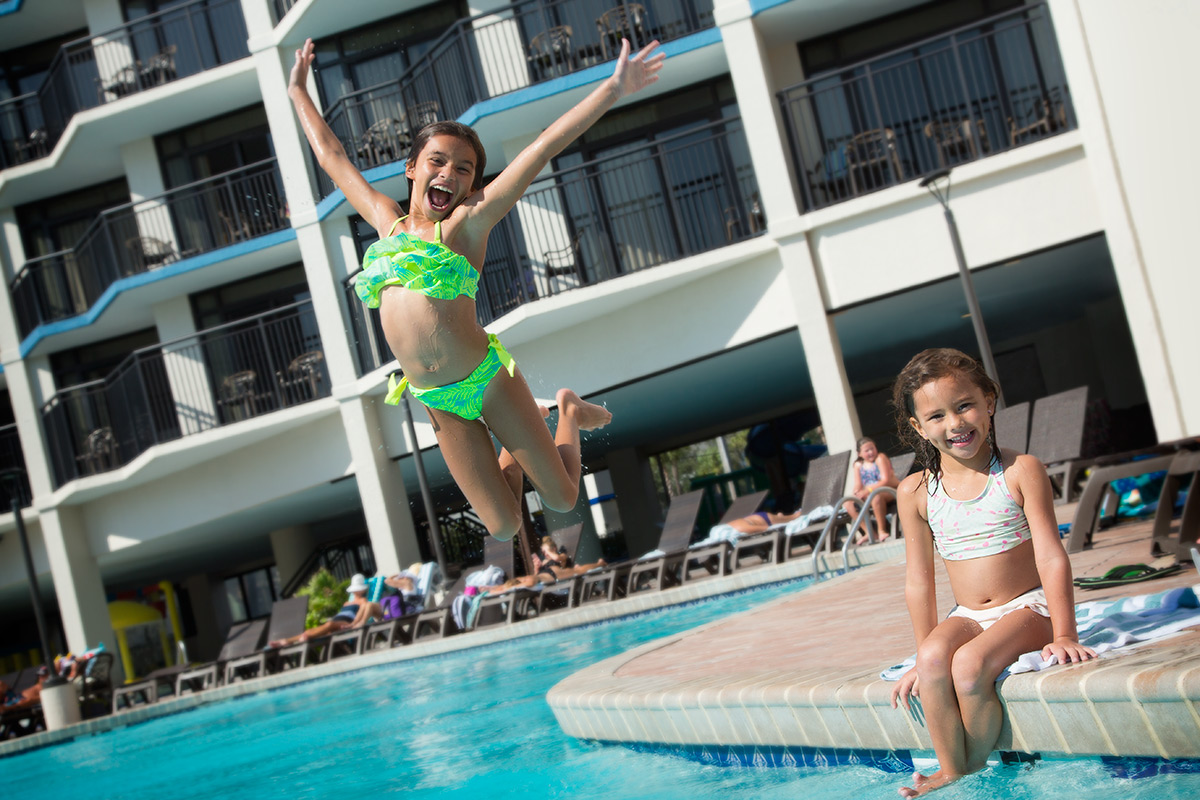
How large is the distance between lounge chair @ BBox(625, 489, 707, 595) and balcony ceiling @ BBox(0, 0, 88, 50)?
15299mm

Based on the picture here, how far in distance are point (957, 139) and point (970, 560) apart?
10.9 metres

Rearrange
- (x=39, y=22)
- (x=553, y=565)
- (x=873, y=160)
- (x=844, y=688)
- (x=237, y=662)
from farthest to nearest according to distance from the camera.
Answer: (x=39, y=22) < (x=237, y=662) < (x=553, y=565) < (x=873, y=160) < (x=844, y=688)

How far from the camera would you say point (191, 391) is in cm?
1861

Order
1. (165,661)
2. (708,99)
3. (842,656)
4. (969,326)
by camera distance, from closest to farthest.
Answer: (842,656) → (708,99) → (969,326) → (165,661)

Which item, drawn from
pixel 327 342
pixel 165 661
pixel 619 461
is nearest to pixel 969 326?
pixel 619 461

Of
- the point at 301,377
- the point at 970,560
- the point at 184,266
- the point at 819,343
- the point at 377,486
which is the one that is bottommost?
the point at 970,560

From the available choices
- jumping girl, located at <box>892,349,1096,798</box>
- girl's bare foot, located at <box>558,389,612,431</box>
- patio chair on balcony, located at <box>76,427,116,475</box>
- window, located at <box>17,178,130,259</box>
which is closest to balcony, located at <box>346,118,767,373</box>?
patio chair on balcony, located at <box>76,427,116,475</box>

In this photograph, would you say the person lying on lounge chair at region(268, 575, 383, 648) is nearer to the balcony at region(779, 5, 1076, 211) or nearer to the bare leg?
the balcony at region(779, 5, 1076, 211)

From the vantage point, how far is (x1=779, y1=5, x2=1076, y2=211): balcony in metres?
12.9

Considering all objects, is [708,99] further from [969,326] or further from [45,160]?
[45,160]

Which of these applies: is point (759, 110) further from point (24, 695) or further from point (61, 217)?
point (61, 217)

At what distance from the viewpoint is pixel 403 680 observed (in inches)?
436

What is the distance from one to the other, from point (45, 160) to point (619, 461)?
40.3ft

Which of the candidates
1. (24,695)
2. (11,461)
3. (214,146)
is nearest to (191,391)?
(11,461)
